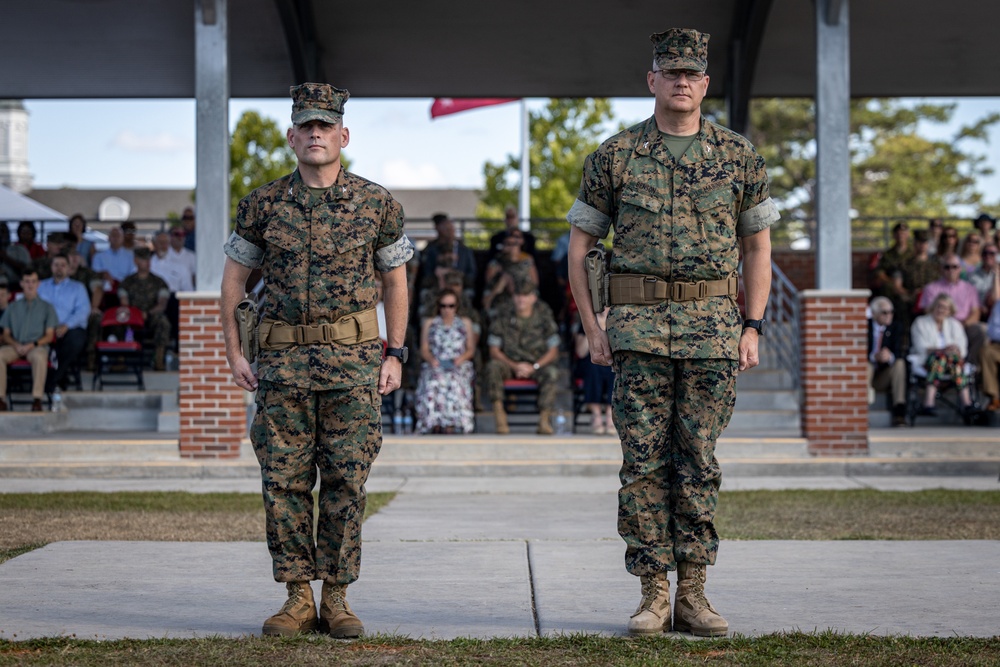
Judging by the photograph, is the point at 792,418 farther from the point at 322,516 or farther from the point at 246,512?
the point at 322,516

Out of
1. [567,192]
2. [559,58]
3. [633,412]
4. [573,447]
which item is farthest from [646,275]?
[567,192]

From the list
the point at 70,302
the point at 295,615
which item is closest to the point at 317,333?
the point at 295,615

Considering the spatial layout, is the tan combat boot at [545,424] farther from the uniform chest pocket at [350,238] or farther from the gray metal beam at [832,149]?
the uniform chest pocket at [350,238]

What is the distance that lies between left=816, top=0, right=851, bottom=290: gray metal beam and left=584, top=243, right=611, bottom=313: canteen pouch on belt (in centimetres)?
764

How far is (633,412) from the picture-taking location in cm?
493

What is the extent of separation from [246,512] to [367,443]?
4.33m

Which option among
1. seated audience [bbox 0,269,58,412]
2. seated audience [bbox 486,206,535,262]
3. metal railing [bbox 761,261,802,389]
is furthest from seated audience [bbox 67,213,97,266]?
metal railing [bbox 761,261,802,389]

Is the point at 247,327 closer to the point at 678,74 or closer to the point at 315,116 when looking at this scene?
the point at 315,116

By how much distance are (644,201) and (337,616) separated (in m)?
1.88

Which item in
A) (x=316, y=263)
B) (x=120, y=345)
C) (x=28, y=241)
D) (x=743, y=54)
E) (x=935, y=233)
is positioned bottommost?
(x=120, y=345)

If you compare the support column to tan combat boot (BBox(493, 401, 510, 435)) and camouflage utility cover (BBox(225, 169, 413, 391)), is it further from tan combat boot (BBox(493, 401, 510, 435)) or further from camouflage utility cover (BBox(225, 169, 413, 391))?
camouflage utility cover (BBox(225, 169, 413, 391))

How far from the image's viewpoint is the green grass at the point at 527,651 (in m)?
4.48

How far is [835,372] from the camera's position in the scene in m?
12.5

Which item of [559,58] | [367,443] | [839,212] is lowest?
[367,443]
